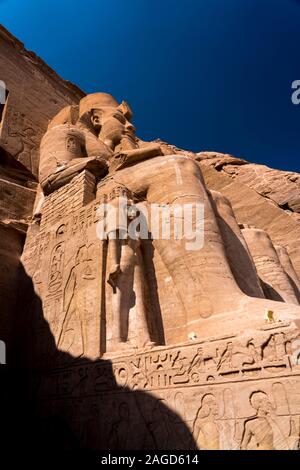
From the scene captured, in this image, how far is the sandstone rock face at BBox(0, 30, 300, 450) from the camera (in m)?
2.49

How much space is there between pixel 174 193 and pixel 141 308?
4.60ft

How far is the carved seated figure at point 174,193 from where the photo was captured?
319 cm

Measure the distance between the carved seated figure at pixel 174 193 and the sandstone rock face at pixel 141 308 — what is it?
0.05 feet

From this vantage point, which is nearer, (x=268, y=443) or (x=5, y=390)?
(x=268, y=443)

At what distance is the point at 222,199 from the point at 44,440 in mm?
3621

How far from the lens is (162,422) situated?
108 inches

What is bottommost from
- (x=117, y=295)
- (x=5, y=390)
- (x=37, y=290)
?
(x=5, y=390)

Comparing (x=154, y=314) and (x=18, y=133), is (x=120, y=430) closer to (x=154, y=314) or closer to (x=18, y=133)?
(x=154, y=314)

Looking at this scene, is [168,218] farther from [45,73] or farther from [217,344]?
[45,73]

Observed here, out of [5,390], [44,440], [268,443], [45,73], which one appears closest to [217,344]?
[268,443]

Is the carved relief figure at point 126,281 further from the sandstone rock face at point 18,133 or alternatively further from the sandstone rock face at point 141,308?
the sandstone rock face at point 18,133

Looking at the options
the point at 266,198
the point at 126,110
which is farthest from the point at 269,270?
the point at 126,110

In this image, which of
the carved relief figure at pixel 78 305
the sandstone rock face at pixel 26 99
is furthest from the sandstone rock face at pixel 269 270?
the sandstone rock face at pixel 26 99

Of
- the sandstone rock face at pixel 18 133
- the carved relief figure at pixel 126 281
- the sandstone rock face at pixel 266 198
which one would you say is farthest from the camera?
the sandstone rock face at pixel 266 198
